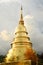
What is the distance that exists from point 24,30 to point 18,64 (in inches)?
353

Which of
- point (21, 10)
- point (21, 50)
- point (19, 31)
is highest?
point (21, 10)

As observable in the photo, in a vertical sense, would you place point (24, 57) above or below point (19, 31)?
below

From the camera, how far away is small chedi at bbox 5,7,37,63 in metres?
42.3

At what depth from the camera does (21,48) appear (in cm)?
4484

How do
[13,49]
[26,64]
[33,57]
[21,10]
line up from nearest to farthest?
[26,64] → [33,57] → [13,49] → [21,10]

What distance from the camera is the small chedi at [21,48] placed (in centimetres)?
4228

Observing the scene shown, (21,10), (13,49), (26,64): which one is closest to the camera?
(26,64)

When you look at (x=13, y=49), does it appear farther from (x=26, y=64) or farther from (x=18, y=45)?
(x=26, y=64)

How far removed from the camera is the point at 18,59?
141 ft

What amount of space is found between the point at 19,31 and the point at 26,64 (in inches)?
355

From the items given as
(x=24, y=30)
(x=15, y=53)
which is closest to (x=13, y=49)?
(x=15, y=53)

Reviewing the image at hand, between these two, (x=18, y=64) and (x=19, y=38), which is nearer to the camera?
(x=18, y=64)

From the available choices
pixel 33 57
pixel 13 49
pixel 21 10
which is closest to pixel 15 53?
pixel 13 49

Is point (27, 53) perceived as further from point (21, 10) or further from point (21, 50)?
point (21, 10)
